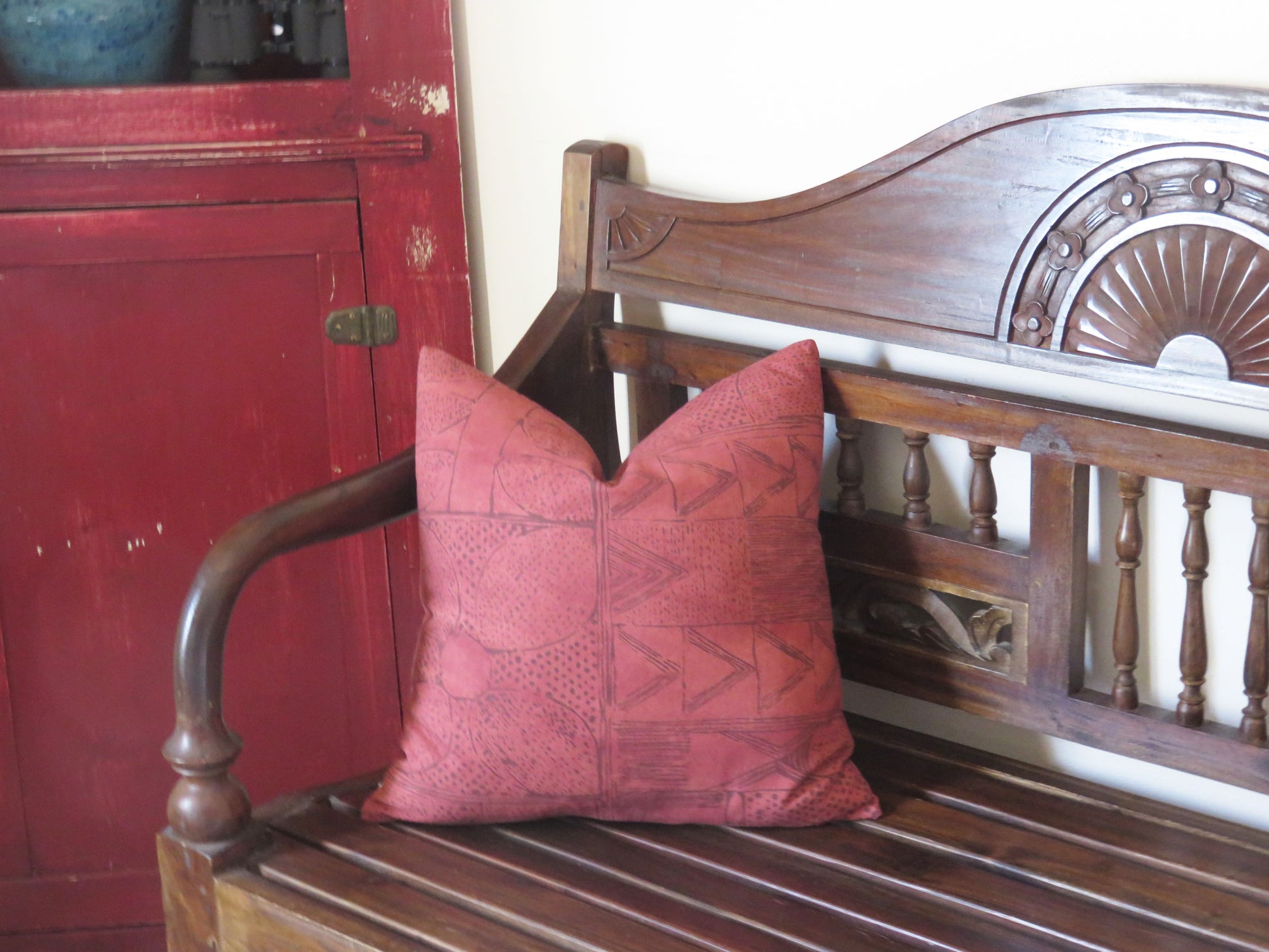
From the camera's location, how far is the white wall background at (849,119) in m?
1.15

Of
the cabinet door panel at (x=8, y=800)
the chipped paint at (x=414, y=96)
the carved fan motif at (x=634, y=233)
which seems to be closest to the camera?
the carved fan motif at (x=634, y=233)

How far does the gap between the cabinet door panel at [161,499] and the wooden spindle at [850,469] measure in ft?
2.08

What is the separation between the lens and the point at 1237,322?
3.50ft

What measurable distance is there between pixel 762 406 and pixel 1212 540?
0.41 metres

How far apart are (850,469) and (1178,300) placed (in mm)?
360

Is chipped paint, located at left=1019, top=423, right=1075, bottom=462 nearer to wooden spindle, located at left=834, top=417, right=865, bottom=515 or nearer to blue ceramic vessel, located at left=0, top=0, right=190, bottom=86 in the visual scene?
wooden spindle, located at left=834, top=417, right=865, bottom=515

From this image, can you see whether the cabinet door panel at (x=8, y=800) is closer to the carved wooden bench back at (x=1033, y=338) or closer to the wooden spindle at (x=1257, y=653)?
the carved wooden bench back at (x=1033, y=338)

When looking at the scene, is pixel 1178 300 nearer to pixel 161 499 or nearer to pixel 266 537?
pixel 266 537

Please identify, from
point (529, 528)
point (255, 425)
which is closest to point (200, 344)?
point (255, 425)

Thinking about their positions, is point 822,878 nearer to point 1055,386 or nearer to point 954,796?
point 954,796

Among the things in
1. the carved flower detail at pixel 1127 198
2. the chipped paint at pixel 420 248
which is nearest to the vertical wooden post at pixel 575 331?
the chipped paint at pixel 420 248

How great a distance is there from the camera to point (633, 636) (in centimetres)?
116

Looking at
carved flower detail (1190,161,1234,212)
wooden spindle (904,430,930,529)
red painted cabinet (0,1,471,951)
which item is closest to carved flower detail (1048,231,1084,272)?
carved flower detail (1190,161,1234,212)

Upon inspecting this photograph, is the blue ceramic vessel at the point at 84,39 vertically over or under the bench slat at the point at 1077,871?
over
